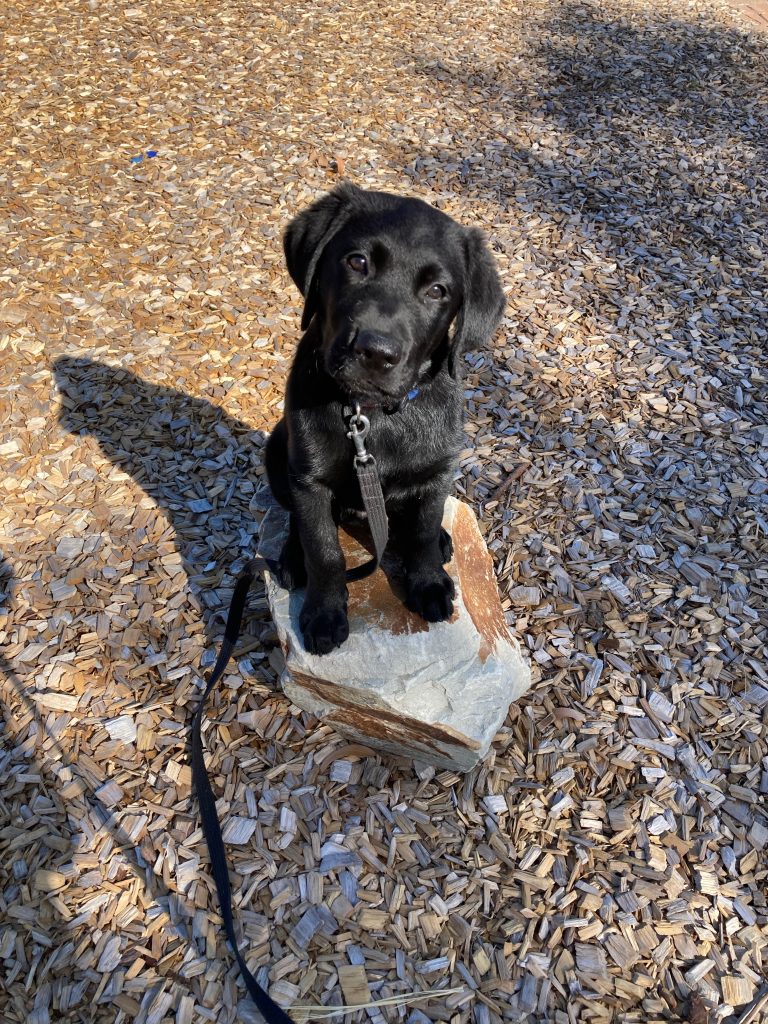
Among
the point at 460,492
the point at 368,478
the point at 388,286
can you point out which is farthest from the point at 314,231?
the point at 460,492

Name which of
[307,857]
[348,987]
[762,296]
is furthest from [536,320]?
[348,987]

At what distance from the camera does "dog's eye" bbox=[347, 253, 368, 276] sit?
7.82 ft

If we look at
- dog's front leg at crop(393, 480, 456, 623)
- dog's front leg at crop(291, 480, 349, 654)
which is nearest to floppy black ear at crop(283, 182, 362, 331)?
dog's front leg at crop(291, 480, 349, 654)

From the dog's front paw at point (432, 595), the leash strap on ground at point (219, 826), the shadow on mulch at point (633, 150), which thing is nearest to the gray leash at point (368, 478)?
the dog's front paw at point (432, 595)

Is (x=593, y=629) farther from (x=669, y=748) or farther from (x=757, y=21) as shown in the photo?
(x=757, y=21)

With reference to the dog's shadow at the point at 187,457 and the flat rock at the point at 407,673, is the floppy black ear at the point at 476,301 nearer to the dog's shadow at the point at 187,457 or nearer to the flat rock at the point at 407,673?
the flat rock at the point at 407,673

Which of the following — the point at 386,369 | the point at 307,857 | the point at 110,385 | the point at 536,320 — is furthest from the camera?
the point at 536,320

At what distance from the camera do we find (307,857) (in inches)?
104

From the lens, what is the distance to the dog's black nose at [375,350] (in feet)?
7.01

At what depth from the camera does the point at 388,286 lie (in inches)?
92.7

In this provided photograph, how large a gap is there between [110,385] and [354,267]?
8.01 feet

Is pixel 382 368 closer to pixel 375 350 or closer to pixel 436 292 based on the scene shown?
pixel 375 350

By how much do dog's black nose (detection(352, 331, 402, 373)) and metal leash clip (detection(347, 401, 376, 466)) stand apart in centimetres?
21

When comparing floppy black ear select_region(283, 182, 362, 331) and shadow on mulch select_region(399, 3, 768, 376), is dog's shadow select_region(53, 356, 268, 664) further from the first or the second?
shadow on mulch select_region(399, 3, 768, 376)
